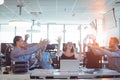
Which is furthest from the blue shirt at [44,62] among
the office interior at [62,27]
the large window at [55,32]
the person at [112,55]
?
the large window at [55,32]

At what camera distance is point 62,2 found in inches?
332

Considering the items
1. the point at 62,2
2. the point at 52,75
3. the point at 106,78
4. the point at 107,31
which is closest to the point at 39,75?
the point at 52,75

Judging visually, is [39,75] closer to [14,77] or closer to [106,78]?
[14,77]

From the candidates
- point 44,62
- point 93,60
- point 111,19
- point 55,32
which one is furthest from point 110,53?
point 55,32

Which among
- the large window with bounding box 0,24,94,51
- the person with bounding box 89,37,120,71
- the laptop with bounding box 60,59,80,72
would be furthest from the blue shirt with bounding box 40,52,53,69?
the large window with bounding box 0,24,94,51

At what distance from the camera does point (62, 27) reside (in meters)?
16.4

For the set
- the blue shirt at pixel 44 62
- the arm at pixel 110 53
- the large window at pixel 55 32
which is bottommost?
the blue shirt at pixel 44 62

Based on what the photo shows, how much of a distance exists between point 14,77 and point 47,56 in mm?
2246

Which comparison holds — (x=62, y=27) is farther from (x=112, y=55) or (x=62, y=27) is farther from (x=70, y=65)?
(x=70, y=65)

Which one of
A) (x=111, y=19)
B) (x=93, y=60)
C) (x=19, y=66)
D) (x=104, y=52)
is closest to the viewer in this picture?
(x=19, y=66)

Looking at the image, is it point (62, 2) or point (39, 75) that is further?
point (62, 2)

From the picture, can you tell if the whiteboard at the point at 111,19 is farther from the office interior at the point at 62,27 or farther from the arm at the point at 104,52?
the arm at the point at 104,52

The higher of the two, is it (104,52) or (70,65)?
(104,52)

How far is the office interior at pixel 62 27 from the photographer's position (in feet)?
12.1
